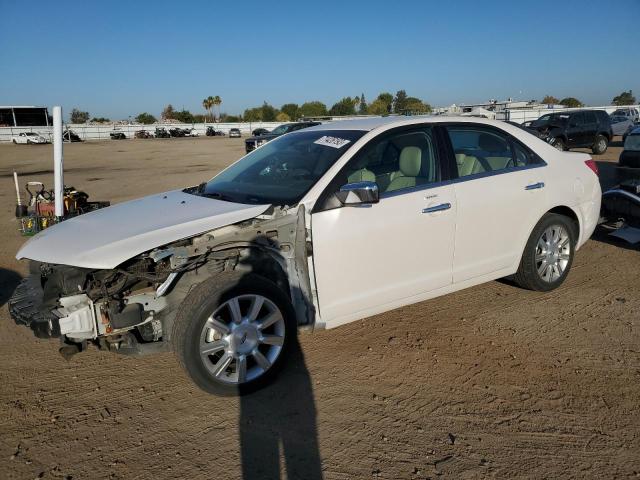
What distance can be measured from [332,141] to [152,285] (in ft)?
5.75

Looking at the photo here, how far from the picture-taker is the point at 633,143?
746 centimetres

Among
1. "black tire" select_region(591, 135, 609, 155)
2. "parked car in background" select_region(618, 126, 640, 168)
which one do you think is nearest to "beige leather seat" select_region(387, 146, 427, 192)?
"parked car in background" select_region(618, 126, 640, 168)

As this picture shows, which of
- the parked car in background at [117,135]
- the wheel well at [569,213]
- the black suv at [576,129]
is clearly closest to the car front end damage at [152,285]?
the wheel well at [569,213]

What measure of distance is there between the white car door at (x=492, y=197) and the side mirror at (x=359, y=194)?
986 millimetres

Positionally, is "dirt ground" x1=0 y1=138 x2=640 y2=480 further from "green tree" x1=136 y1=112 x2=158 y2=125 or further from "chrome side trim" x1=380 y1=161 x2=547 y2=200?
"green tree" x1=136 y1=112 x2=158 y2=125

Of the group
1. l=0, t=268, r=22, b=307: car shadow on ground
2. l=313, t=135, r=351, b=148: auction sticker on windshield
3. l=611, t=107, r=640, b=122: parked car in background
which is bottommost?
l=0, t=268, r=22, b=307: car shadow on ground

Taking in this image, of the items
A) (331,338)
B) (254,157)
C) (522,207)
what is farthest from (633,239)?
(254,157)

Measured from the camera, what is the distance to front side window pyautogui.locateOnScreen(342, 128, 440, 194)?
151 inches

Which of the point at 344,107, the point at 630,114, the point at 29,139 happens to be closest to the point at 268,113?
the point at 344,107

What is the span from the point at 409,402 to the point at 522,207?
7.05 ft

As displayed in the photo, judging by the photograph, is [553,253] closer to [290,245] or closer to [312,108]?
[290,245]

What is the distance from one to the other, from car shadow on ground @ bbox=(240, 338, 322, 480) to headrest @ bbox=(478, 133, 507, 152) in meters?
2.51

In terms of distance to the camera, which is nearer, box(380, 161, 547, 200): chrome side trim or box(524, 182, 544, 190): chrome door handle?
box(380, 161, 547, 200): chrome side trim

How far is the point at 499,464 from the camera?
2564 millimetres
